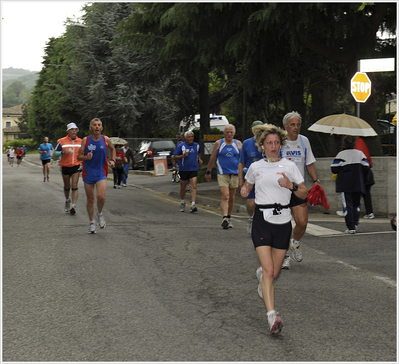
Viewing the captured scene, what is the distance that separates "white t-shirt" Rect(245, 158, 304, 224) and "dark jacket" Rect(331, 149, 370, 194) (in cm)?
646

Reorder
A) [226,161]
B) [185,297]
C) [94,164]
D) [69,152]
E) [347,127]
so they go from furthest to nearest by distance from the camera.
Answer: [69,152]
[347,127]
[226,161]
[94,164]
[185,297]

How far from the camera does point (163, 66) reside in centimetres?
2100

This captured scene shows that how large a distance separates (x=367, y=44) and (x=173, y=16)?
480cm

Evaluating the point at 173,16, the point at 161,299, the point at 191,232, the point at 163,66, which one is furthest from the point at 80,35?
the point at 161,299

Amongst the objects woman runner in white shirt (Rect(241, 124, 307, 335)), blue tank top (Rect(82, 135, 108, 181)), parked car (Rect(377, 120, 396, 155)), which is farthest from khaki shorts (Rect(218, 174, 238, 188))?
woman runner in white shirt (Rect(241, 124, 307, 335))

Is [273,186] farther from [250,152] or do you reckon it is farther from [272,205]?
[250,152]

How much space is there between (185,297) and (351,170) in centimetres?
624

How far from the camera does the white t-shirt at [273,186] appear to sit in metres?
5.77

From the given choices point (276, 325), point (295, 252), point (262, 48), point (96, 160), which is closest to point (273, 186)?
point (276, 325)

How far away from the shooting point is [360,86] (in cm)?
1562

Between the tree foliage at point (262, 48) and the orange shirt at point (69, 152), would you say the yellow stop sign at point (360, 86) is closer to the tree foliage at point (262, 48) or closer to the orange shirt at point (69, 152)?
the tree foliage at point (262, 48)

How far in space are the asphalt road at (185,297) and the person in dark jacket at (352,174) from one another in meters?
0.58

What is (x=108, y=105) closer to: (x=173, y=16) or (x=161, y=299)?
(x=173, y=16)

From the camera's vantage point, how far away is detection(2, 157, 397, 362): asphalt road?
Result: 5035 millimetres
